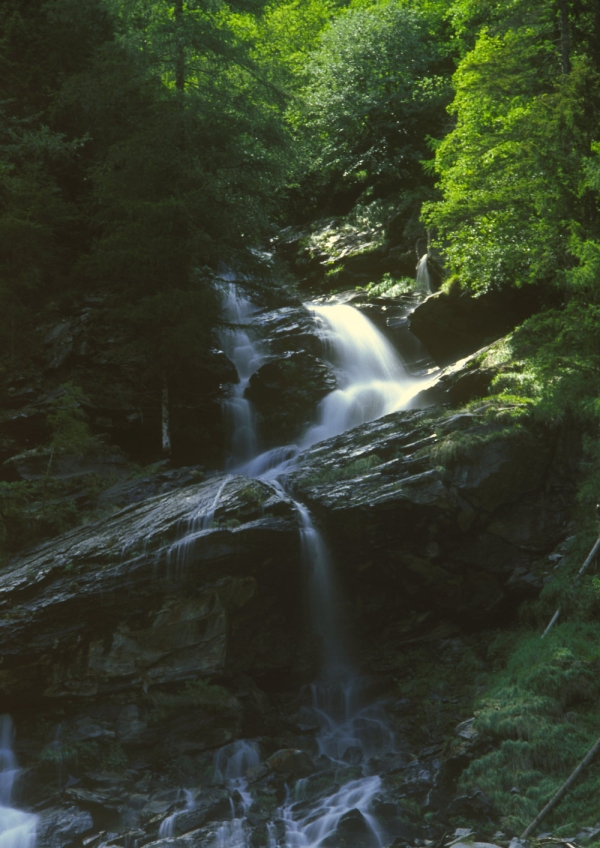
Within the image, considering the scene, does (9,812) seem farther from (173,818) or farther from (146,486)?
(146,486)

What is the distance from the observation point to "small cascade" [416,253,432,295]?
21.8 metres

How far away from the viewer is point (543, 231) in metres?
14.5

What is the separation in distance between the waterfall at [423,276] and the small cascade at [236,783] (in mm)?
14788

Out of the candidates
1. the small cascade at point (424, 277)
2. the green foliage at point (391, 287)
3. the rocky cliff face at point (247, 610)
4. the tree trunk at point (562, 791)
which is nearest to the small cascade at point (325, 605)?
the rocky cliff face at point (247, 610)

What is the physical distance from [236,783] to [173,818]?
1126 mm

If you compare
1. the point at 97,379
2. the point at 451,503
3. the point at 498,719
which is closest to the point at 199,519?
the point at 451,503

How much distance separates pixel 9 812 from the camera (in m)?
9.54

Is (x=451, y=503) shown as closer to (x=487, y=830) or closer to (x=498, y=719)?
(x=498, y=719)

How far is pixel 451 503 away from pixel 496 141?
7916 mm

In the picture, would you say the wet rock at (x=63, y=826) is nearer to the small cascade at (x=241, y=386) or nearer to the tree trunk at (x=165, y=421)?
the small cascade at (x=241, y=386)

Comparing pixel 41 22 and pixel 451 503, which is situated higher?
pixel 41 22

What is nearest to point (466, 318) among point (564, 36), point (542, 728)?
point (564, 36)

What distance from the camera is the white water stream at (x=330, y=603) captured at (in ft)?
29.3

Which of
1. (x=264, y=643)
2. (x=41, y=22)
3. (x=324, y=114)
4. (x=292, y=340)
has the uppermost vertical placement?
(x=41, y=22)
